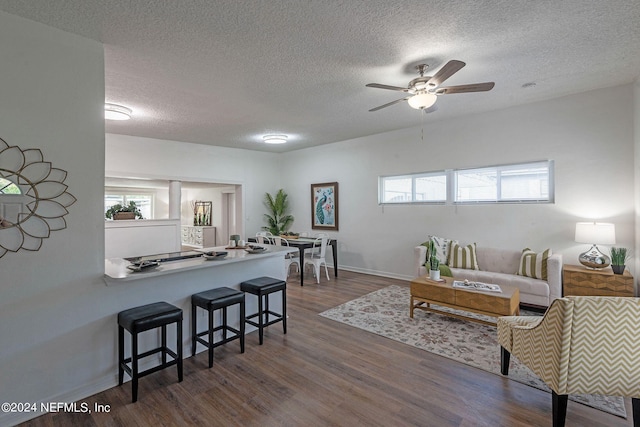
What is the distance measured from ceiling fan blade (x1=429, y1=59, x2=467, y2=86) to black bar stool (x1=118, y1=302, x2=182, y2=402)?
2.96 metres

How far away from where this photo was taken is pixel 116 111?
408 centimetres

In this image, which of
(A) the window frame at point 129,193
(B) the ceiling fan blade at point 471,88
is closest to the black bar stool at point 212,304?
(B) the ceiling fan blade at point 471,88

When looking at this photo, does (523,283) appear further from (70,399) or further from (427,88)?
(70,399)

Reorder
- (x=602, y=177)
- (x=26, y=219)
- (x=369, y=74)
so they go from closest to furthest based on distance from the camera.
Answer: (x=26, y=219) < (x=369, y=74) < (x=602, y=177)

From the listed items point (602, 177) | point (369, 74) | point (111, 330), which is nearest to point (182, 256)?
point (111, 330)

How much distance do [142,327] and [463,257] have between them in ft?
14.0

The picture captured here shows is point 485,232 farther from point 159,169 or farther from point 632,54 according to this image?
point 159,169

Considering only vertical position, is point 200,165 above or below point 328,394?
above

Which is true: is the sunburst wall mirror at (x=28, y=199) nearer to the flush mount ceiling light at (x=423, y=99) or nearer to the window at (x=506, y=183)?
the flush mount ceiling light at (x=423, y=99)

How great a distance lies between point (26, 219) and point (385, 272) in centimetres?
520

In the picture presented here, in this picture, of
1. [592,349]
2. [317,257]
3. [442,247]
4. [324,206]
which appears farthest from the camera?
[324,206]

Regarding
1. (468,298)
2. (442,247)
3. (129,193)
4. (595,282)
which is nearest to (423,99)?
(468,298)

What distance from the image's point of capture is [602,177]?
3.84 metres

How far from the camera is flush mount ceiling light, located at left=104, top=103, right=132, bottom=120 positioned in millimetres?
3992
